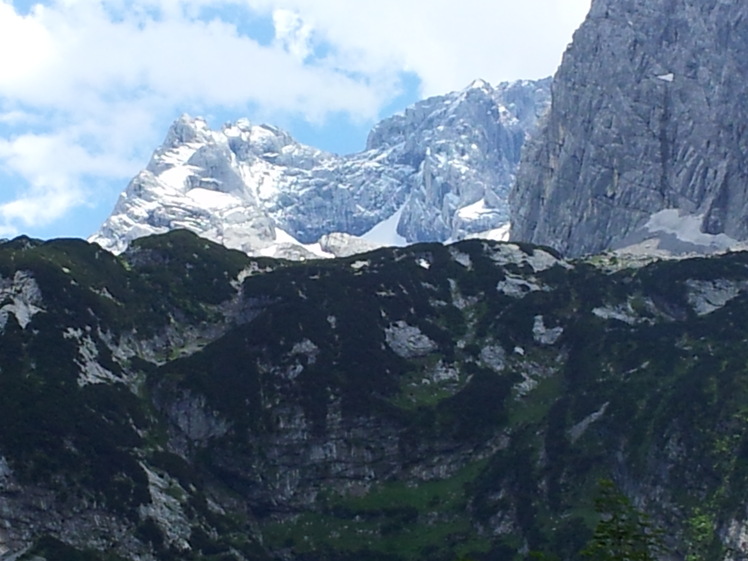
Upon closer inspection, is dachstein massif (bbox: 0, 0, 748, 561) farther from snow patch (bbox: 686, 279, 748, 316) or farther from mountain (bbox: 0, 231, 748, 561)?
snow patch (bbox: 686, 279, 748, 316)

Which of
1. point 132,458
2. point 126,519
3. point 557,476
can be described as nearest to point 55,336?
point 132,458

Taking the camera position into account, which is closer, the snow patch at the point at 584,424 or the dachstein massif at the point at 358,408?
the dachstein massif at the point at 358,408

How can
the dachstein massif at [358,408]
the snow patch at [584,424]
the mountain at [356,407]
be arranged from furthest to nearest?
1. the snow patch at [584,424]
2. the mountain at [356,407]
3. the dachstein massif at [358,408]

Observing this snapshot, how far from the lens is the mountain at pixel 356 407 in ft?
423

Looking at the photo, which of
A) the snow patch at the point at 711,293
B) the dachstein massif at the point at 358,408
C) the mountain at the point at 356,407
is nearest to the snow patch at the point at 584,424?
the mountain at the point at 356,407

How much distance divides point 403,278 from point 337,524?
177 ft

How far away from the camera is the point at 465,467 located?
487 ft

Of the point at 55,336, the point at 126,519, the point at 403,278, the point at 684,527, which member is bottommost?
the point at 684,527

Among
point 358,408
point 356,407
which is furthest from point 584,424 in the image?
point 356,407

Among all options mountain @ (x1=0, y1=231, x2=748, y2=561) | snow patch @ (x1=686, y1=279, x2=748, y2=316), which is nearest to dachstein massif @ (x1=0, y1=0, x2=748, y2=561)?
mountain @ (x1=0, y1=231, x2=748, y2=561)

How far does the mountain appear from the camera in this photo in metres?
129

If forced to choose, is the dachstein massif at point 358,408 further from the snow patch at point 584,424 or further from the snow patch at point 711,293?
the snow patch at point 711,293

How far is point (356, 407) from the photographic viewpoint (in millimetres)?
153500

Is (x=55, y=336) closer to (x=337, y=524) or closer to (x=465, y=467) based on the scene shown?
(x=337, y=524)
